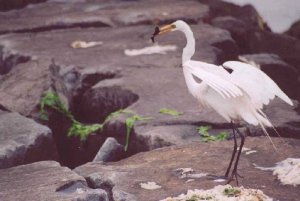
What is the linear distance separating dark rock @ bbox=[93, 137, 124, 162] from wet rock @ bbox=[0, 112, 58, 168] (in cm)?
42

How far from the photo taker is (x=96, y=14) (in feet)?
31.2

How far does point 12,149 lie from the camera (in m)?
5.13

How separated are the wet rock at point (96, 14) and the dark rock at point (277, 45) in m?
0.79

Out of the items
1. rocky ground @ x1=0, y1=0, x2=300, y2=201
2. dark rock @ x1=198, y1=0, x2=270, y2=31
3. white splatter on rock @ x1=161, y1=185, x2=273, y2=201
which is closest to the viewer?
white splatter on rock @ x1=161, y1=185, x2=273, y2=201

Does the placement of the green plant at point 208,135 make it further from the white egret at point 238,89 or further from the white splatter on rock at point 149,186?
the white splatter on rock at point 149,186

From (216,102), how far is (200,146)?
0.76 metres

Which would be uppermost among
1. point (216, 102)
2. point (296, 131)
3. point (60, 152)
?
point (216, 102)

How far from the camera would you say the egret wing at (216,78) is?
4027 mm

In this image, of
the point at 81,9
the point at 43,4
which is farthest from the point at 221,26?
the point at 43,4

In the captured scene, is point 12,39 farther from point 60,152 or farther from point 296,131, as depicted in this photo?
point 296,131

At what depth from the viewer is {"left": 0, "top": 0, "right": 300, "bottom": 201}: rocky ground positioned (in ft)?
14.7

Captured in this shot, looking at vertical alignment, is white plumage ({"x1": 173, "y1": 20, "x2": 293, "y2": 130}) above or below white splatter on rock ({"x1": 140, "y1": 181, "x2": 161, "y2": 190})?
above

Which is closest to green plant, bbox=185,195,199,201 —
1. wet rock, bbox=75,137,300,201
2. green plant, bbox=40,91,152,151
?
wet rock, bbox=75,137,300,201

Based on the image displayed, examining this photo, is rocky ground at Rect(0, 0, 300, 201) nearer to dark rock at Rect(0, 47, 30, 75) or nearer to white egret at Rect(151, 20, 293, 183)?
dark rock at Rect(0, 47, 30, 75)
